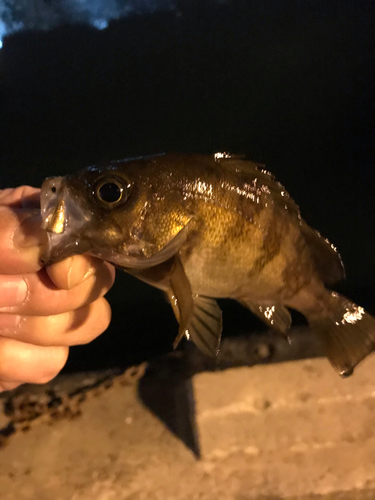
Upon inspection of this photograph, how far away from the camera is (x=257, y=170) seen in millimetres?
1069

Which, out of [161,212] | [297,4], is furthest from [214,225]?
[297,4]

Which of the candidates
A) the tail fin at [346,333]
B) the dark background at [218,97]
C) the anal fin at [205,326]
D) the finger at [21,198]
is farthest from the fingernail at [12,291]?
the dark background at [218,97]

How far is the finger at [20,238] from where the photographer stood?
3.20 ft

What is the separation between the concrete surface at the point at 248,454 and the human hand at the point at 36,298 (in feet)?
3.28

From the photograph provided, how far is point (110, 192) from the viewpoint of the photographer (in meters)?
0.93

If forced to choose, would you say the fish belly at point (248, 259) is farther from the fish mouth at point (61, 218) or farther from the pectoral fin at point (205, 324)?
the fish mouth at point (61, 218)

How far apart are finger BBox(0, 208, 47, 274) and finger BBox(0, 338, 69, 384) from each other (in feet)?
1.27

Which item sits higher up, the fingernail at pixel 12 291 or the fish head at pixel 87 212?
the fish head at pixel 87 212

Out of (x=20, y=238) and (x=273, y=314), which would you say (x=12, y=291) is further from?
(x=273, y=314)

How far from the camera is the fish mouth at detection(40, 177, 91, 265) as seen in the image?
2.90 ft

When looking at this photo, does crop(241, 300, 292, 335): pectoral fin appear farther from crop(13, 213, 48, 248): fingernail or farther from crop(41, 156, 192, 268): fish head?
crop(13, 213, 48, 248): fingernail

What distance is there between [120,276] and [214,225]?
2336 mm

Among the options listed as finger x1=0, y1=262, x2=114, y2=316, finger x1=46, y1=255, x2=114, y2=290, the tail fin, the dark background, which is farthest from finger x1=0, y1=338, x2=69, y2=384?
the dark background

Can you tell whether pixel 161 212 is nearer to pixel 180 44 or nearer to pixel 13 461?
pixel 13 461
